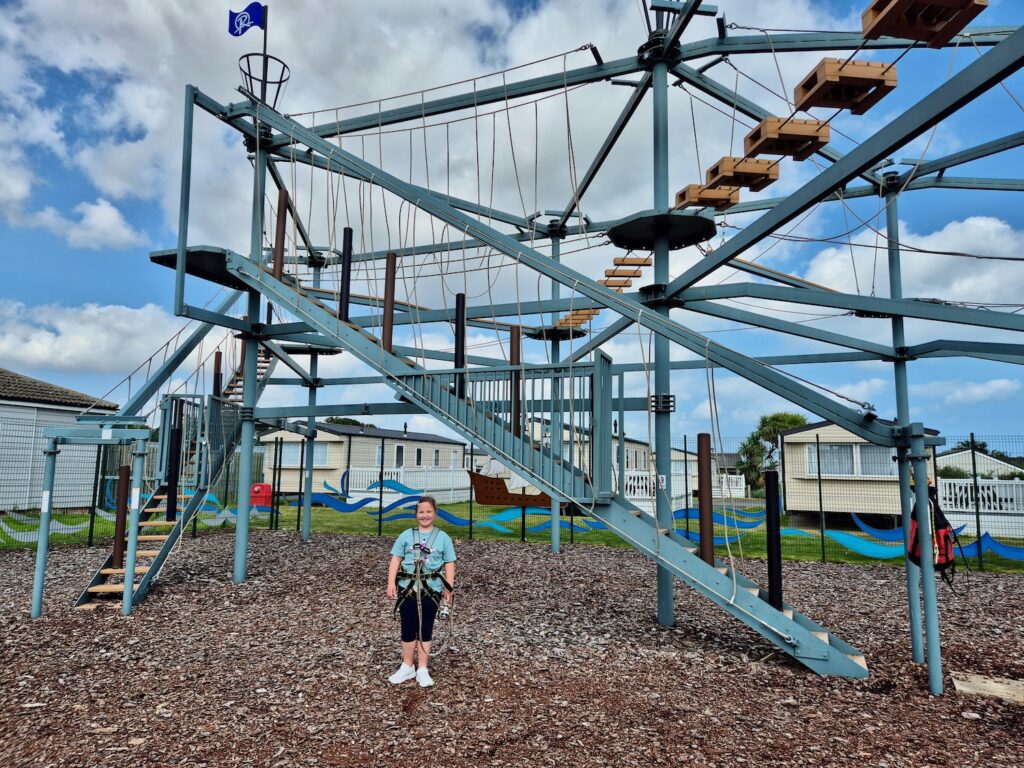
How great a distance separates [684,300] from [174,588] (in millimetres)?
8742

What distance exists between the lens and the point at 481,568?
38.9 ft

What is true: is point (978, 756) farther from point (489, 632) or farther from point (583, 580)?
point (583, 580)

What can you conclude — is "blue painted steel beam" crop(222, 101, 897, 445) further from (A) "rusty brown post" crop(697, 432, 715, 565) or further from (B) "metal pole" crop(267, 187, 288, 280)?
(B) "metal pole" crop(267, 187, 288, 280)

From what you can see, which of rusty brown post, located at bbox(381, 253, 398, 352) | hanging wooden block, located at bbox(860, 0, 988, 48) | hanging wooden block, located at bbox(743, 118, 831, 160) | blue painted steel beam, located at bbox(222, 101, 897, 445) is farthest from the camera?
rusty brown post, located at bbox(381, 253, 398, 352)

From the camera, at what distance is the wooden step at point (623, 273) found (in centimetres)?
1155

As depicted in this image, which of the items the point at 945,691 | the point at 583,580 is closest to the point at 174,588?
the point at 583,580

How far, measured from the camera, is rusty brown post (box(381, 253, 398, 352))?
29.2 ft

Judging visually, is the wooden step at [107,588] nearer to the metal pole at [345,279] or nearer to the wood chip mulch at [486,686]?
the wood chip mulch at [486,686]

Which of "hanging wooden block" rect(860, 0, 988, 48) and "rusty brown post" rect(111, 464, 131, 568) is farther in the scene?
"rusty brown post" rect(111, 464, 131, 568)

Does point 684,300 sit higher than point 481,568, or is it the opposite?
point 684,300

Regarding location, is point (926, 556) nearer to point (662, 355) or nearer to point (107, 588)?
point (662, 355)

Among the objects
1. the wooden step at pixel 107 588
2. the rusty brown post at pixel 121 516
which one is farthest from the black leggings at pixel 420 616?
the rusty brown post at pixel 121 516

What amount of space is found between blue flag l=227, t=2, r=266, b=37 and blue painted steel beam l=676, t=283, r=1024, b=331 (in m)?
8.66

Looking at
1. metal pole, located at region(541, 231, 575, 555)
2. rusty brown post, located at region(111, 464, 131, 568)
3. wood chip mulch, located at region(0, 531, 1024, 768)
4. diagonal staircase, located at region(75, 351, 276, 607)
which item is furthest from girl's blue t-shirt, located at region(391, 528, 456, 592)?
rusty brown post, located at region(111, 464, 131, 568)
